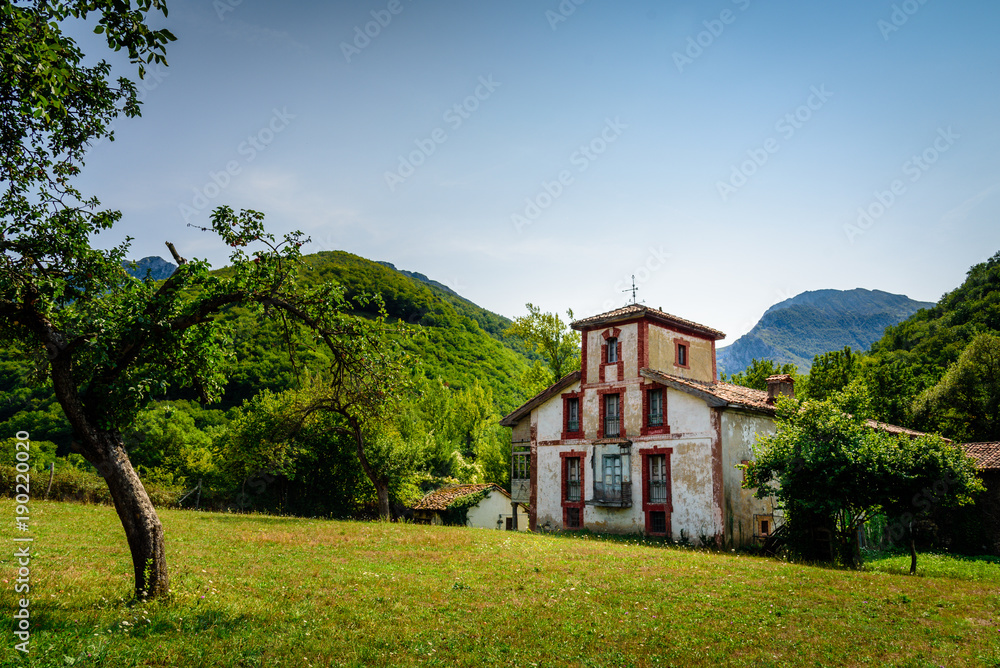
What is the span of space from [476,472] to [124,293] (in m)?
55.6

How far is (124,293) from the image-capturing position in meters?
11.2

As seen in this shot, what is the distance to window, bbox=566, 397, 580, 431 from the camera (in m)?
36.0

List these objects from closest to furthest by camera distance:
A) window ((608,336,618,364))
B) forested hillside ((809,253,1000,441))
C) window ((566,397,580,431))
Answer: window ((608,336,618,364)), window ((566,397,580,431)), forested hillside ((809,253,1000,441))

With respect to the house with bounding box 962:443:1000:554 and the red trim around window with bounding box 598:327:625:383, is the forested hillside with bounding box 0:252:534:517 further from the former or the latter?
the house with bounding box 962:443:1000:554

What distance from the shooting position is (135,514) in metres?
10.5

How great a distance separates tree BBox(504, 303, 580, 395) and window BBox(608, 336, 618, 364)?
49.5ft

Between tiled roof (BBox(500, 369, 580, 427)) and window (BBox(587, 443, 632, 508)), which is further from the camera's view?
tiled roof (BBox(500, 369, 580, 427))

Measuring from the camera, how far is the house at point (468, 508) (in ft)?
156

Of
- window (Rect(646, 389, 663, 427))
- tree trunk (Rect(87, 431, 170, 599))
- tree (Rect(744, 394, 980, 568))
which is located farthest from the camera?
window (Rect(646, 389, 663, 427))

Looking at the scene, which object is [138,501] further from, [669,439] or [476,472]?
[476,472]

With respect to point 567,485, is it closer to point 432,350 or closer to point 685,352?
point 685,352

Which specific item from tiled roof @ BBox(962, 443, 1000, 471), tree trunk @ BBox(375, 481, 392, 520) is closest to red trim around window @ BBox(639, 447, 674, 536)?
tiled roof @ BBox(962, 443, 1000, 471)

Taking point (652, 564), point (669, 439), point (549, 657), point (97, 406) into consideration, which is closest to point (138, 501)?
point (97, 406)

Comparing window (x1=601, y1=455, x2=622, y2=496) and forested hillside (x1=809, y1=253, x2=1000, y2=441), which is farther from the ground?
forested hillside (x1=809, y1=253, x2=1000, y2=441)
